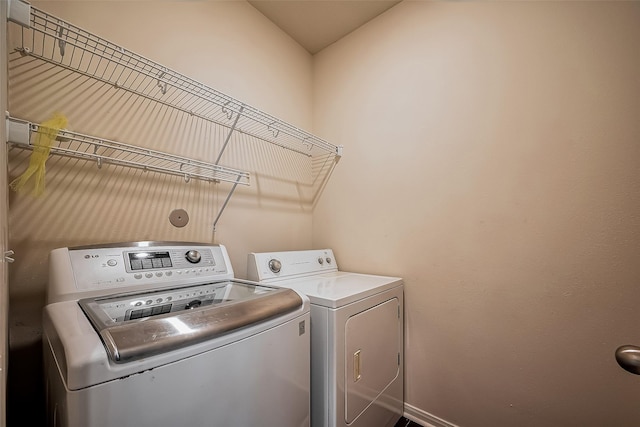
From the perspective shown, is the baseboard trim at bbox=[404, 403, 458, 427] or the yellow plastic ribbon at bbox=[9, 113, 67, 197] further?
the baseboard trim at bbox=[404, 403, 458, 427]

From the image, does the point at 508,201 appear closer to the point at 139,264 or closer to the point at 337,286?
the point at 337,286

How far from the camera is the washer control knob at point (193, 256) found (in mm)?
1233

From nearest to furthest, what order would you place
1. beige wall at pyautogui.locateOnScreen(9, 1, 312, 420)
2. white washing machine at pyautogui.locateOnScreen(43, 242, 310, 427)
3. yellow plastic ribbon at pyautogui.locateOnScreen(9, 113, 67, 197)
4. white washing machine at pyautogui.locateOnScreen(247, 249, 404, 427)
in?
white washing machine at pyautogui.locateOnScreen(43, 242, 310, 427) → yellow plastic ribbon at pyautogui.locateOnScreen(9, 113, 67, 197) → beige wall at pyautogui.locateOnScreen(9, 1, 312, 420) → white washing machine at pyautogui.locateOnScreen(247, 249, 404, 427)

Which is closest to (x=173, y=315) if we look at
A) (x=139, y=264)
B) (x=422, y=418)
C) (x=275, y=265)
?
(x=139, y=264)

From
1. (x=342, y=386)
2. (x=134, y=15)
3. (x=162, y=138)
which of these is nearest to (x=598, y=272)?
(x=342, y=386)

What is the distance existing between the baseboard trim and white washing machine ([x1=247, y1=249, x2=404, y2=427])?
0.05m

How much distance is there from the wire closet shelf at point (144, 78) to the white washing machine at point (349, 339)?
851mm

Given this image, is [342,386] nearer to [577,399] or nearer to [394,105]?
[577,399]

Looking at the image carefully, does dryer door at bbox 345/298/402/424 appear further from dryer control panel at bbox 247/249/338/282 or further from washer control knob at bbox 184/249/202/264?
washer control knob at bbox 184/249/202/264

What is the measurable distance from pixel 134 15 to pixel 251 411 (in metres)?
1.82

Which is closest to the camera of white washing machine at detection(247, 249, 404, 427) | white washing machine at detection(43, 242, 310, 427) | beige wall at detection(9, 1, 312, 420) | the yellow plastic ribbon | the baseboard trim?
white washing machine at detection(43, 242, 310, 427)

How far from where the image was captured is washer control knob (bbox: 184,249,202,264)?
123 centimetres

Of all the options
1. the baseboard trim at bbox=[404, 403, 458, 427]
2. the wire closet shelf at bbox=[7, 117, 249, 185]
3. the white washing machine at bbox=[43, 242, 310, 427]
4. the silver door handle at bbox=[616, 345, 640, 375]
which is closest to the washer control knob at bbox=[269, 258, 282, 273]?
the white washing machine at bbox=[43, 242, 310, 427]

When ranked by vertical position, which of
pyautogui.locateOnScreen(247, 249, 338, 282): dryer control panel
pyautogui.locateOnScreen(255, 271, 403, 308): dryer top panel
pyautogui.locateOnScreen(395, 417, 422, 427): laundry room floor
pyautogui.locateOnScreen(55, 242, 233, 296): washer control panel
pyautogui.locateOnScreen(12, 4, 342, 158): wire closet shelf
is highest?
pyautogui.locateOnScreen(12, 4, 342, 158): wire closet shelf
